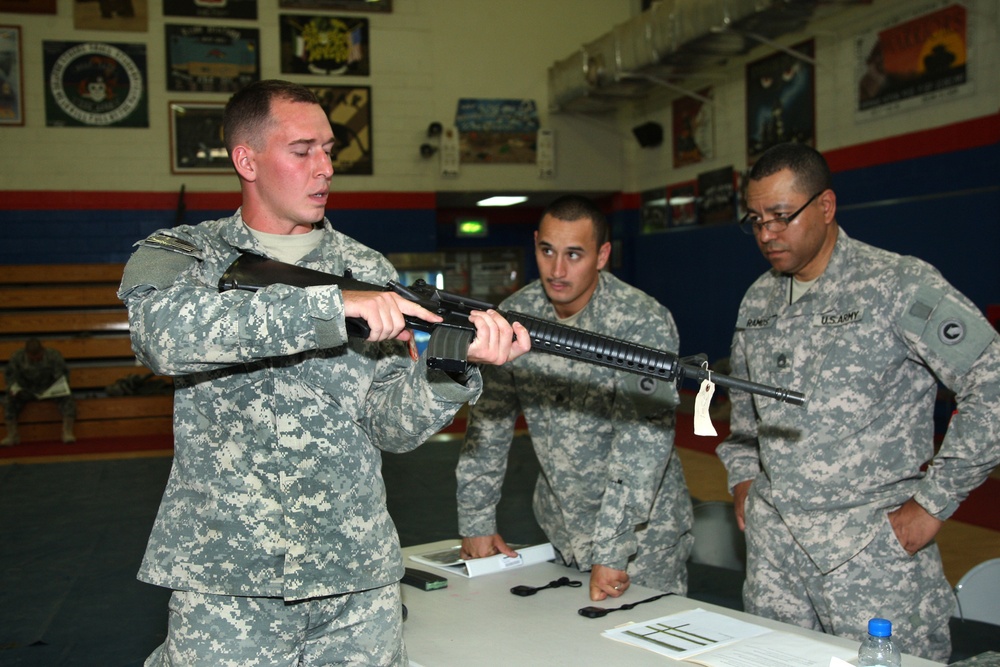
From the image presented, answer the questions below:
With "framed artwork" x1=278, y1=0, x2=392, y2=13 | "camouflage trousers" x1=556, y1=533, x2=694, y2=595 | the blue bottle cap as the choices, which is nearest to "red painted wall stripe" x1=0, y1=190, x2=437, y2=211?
"framed artwork" x1=278, y1=0, x2=392, y2=13

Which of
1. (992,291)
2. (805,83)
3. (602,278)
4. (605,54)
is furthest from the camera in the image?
(605,54)

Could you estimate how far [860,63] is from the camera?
8.15 m

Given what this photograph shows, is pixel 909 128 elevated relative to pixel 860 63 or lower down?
lower down

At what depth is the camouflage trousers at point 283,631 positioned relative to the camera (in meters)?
1.58

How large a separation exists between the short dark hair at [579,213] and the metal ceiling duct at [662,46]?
5.54 metres

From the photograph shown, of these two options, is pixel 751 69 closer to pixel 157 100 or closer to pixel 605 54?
pixel 605 54

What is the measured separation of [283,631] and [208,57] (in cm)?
1105

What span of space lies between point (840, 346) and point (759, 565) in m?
0.66

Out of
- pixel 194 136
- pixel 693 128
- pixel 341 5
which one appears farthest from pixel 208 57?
pixel 693 128

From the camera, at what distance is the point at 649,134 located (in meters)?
12.1

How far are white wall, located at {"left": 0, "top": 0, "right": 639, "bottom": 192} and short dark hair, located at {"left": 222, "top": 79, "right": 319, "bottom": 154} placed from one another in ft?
33.0

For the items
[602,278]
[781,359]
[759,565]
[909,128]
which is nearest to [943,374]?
[781,359]

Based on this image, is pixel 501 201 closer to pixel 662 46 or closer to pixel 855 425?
pixel 662 46

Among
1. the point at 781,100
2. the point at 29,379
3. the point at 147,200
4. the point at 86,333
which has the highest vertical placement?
the point at 781,100
